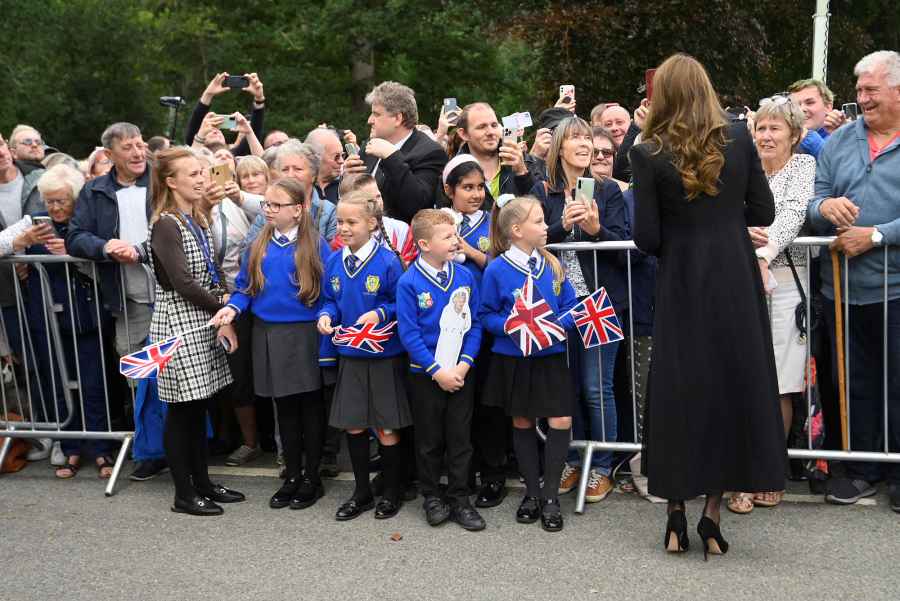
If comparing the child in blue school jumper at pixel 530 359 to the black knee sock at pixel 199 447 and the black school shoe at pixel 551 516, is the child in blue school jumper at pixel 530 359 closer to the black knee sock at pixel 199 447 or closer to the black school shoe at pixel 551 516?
the black school shoe at pixel 551 516

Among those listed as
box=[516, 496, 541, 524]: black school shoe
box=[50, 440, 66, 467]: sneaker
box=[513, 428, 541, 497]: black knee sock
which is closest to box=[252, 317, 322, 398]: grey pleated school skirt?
box=[513, 428, 541, 497]: black knee sock

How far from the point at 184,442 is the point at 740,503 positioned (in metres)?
2.98

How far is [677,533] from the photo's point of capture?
16.1ft

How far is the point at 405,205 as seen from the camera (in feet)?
20.0

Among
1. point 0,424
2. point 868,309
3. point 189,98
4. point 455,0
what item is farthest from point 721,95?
point 189,98

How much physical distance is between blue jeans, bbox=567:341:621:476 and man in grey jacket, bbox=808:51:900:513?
3.86 feet

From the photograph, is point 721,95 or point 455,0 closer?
point 721,95

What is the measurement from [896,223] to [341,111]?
17794mm

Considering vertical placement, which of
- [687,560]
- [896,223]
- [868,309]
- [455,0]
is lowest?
[687,560]

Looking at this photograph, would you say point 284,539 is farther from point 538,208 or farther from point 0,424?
point 0,424

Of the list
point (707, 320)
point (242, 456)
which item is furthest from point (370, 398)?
point (707, 320)

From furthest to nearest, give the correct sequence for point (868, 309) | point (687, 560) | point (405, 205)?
1. point (405, 205)
2. point (868, 309)
3. point (687, 560)

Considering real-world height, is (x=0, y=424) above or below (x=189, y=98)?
below

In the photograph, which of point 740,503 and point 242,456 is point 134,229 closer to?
point 242,456
